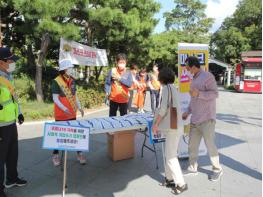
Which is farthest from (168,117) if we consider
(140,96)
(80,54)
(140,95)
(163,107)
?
(80,54)

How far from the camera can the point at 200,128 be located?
458 cm

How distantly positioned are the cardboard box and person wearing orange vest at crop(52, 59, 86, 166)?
2.85ft

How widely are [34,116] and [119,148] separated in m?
4.46

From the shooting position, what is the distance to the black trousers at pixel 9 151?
12.8ft

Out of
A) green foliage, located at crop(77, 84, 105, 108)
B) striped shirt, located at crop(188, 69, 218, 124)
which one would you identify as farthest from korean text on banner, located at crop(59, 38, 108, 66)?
striped shirt, located at crop(188, 69, 218, 124)

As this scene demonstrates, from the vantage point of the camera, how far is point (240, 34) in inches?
1561

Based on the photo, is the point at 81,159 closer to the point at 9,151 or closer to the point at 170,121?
the point at 9,151

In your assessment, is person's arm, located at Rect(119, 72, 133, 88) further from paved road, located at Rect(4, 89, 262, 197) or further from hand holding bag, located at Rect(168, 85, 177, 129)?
hand holding bag, located at Rect(168, 85, 177, 129)

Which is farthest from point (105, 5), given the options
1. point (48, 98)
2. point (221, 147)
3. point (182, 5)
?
point (182, 5)

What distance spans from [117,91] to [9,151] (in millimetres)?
2273

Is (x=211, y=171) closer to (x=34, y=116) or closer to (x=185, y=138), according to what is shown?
(x=185, y=138)

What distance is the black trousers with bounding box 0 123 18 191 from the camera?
154 inches

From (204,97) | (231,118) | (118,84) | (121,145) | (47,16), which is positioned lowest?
(231,118)

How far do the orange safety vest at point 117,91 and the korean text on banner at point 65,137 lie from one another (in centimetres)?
208
